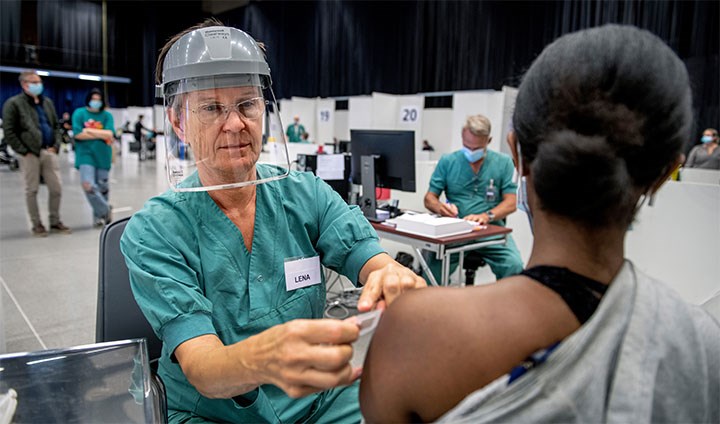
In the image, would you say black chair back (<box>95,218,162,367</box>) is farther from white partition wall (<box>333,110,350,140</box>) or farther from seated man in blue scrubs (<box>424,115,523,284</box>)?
white partition wall (<box>333,110,350,140</box>)

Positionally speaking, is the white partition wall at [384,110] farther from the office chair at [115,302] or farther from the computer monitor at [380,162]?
the office chair at [115,302]

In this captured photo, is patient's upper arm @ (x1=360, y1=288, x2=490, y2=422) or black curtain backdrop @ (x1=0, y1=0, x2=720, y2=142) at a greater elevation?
black curtain backdrop @ (x1=0, y1=0, x2=720, y2=142)

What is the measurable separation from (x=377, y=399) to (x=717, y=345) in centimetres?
43

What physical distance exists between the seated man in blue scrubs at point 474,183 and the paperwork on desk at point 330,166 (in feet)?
2.48

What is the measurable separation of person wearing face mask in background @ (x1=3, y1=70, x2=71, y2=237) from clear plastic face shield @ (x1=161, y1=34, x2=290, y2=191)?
4.15 meters

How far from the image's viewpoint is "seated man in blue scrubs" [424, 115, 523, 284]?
3.26m

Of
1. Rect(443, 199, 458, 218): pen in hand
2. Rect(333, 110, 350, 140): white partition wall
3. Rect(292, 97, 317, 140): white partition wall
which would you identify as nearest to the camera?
Rect(443, 199, 458, 218): pen in hand

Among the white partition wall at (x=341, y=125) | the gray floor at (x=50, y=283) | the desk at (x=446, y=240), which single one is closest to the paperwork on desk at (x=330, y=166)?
the desk at (x=446, y=240)

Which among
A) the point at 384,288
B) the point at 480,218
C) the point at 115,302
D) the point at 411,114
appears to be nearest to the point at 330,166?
the point at 480,218

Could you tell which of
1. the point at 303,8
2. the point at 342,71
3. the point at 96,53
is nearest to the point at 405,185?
the point at 342,71

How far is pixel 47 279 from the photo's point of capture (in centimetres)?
354

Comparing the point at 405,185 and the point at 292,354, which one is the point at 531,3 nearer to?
the point at 405,185

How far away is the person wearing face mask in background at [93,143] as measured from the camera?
15.5ft

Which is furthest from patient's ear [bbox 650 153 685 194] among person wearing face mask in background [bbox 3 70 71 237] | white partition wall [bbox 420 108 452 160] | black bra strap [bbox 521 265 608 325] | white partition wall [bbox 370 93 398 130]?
white partition wall [bbox 370 93 398 130]
